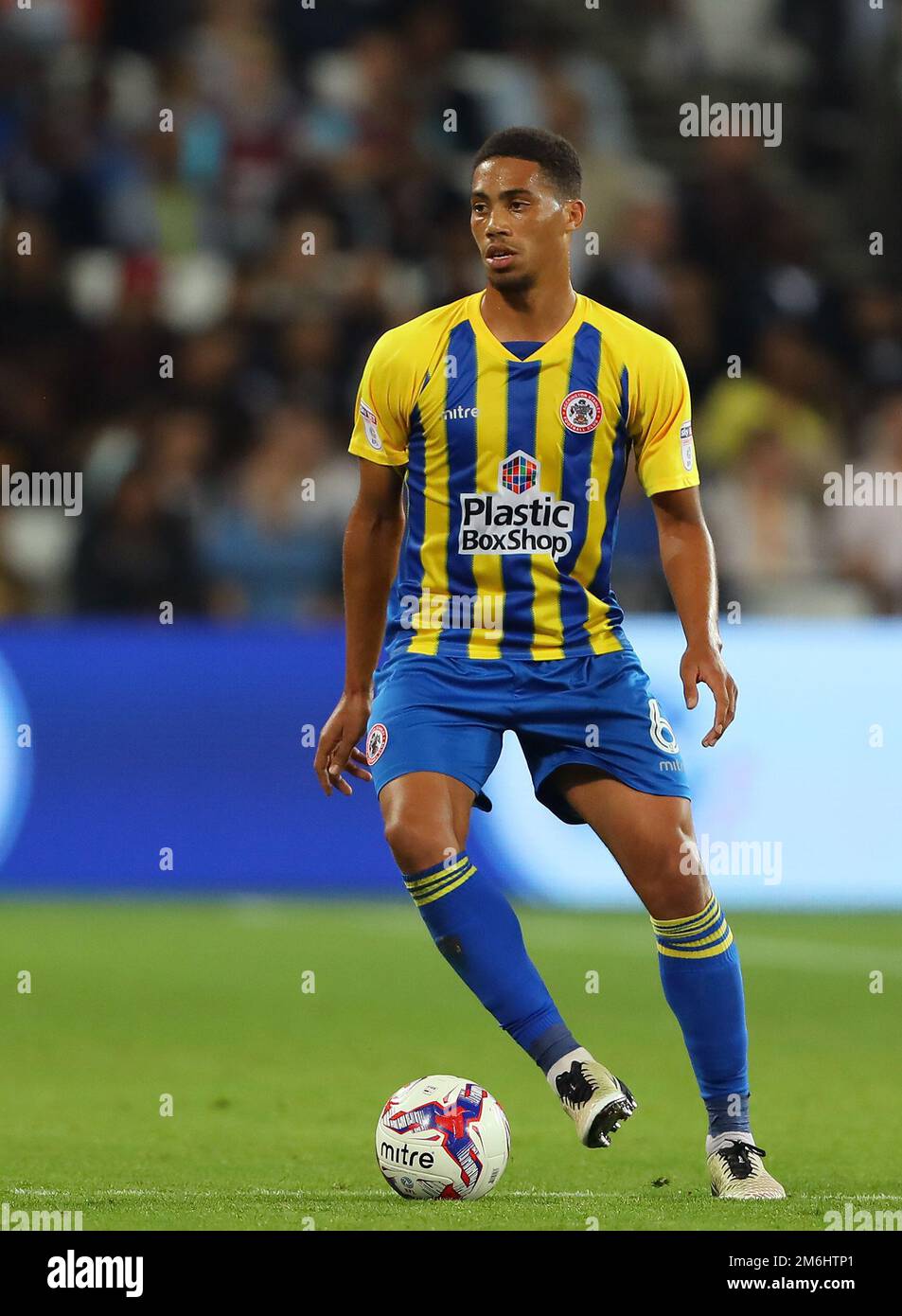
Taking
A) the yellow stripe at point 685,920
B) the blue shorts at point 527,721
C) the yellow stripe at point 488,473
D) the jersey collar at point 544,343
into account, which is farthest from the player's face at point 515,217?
the yellow stripe at point 685,920

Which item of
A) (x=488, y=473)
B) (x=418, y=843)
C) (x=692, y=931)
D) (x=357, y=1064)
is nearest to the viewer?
(x=418, y=843)

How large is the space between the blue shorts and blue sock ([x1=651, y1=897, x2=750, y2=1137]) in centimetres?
29

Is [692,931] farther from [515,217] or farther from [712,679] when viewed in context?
A: [515,217]

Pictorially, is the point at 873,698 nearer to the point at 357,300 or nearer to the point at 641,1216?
the point at 357,300

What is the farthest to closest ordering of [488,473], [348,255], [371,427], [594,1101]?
[348,255] → [371,427] → [488,473] → [594,1101]

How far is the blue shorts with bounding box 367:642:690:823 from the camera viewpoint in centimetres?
475

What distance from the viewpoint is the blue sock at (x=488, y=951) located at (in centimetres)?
465

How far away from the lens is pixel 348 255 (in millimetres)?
12352

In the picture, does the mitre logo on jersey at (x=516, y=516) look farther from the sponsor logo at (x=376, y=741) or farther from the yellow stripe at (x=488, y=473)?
the sponsor logo at (x=376, y=741)

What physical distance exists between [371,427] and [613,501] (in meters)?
0.56

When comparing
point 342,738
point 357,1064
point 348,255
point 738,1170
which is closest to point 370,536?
point 342,738

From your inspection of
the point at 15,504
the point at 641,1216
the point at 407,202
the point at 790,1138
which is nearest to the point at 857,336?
the point at 407,202

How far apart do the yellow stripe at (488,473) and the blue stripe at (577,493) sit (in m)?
0.14
